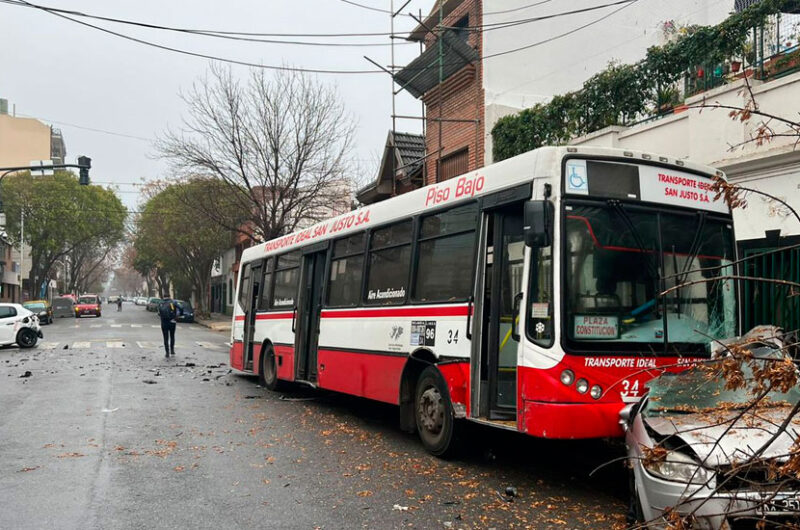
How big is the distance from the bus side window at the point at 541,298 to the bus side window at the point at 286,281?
6512 millimetres

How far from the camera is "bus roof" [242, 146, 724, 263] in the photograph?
6.31 meters

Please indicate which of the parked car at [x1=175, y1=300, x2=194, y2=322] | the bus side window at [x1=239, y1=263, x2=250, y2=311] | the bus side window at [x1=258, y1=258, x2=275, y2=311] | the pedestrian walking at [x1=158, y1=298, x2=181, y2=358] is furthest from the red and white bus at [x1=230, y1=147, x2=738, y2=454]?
the parked car at [x1=175, y1=300, x2=194, y2=322]

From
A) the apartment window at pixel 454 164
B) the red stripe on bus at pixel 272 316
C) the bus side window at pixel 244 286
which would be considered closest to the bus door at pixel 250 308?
the bus side window at pixel 244 286

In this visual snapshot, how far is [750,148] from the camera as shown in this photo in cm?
1055

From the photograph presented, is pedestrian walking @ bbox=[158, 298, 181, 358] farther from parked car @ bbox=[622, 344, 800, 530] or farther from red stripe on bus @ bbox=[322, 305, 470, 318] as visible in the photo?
parked car @ bbox=[622, 344, 800, 530]

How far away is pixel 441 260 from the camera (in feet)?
25.6

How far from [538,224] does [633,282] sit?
1032 mm

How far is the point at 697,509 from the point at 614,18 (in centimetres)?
1966

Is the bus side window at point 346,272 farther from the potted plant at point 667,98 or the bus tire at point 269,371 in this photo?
the potted plant at point 667,98

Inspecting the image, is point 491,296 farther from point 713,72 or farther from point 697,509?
point 713,72

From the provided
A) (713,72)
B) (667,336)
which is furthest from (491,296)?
(713,72)

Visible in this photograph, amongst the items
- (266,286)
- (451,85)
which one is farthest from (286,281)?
(451,85)

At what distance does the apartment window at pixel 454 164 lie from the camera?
20.3 metres

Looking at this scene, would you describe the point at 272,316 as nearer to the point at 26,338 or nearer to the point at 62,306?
the point at 26,338
